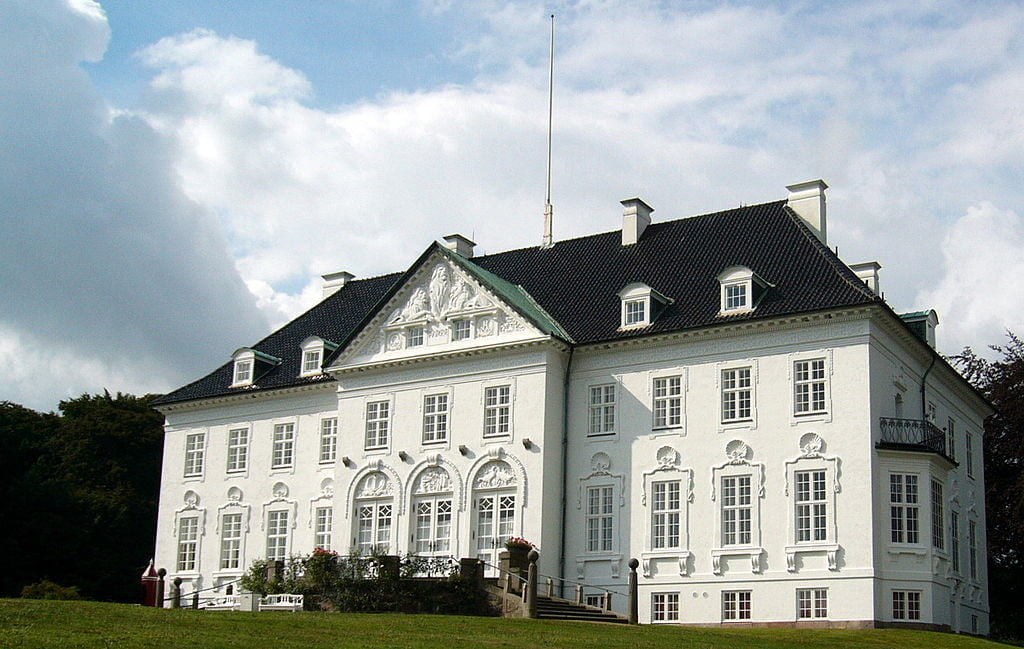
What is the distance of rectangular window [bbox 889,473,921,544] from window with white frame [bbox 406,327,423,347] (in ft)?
52.3

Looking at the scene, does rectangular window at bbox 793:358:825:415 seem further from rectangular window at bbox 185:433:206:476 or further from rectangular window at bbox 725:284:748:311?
rectangular window at bbox 185:433:206:476

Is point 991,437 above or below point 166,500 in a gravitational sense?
above

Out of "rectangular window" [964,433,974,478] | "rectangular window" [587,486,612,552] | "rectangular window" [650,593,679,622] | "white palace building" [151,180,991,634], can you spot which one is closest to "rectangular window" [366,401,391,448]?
"white palace building" [151,180,991,634]

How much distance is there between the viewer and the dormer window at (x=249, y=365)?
48.7 meters

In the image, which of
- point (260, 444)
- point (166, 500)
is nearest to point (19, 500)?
point (166, 500)

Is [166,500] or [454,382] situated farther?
[166,500]

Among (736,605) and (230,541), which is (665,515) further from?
(230,541)

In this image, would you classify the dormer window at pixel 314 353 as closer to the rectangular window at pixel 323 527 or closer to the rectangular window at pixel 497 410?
the rectangular window at pixel 323 527

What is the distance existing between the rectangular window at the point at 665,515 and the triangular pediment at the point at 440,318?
6.24 metres

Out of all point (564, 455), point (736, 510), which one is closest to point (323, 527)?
point (564, 455)

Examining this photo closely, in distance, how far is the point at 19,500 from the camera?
5309 centimetres

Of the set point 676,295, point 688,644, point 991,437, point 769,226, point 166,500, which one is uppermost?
point 769,226

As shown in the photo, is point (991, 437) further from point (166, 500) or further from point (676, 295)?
point (166, 500)

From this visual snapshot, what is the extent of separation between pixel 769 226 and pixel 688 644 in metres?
18.4
